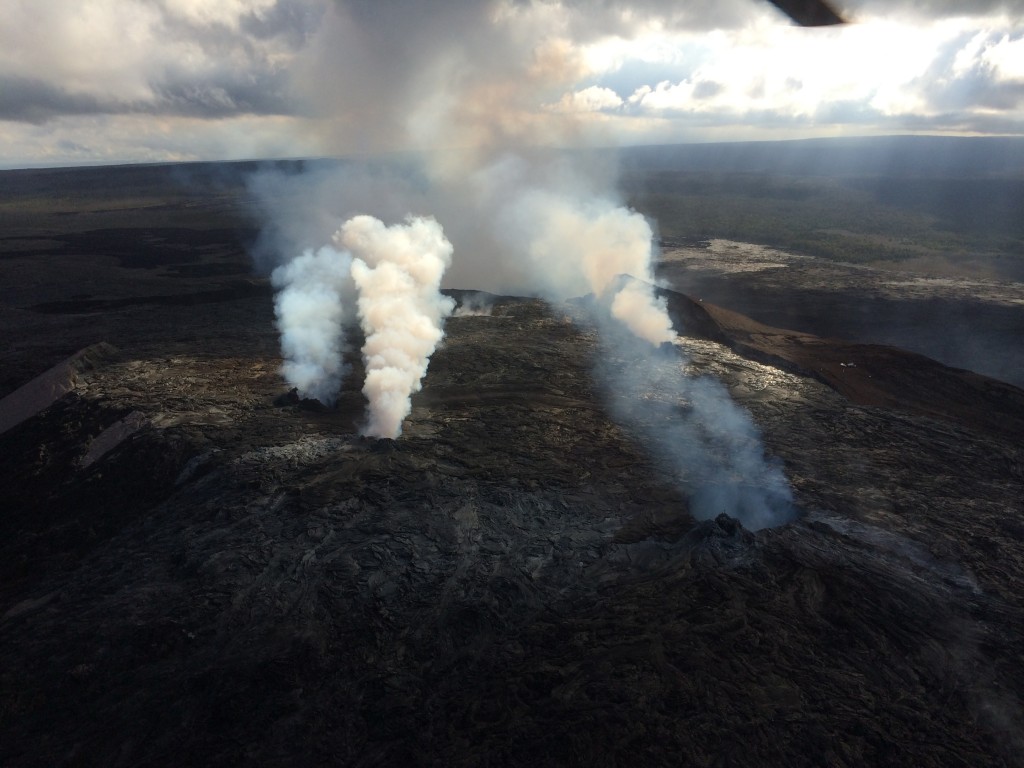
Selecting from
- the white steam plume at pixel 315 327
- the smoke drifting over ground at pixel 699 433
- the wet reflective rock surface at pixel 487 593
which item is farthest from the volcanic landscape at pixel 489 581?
the white steam plume at pixel 315 327

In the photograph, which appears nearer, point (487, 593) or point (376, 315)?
point (487, 593)

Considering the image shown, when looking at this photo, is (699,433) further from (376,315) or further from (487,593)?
→ (376,315)

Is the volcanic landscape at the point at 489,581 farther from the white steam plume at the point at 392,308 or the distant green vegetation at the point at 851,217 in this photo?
the distant green vegetation at the point at 851,217

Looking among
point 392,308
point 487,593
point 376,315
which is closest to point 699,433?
point 487,593

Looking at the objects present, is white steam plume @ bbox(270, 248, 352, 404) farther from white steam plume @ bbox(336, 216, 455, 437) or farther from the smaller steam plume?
white steam plume @ bbox(336, 216, 455, 437)

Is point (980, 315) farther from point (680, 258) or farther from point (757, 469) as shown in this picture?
point (757, 469)

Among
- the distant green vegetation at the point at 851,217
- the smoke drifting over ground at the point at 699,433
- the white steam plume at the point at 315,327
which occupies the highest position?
the white steam plume at the point at 315,327

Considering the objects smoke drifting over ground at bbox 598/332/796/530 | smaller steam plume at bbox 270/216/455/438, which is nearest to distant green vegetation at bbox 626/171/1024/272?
smoke drifting over ground at bbox 598/332/796/530
